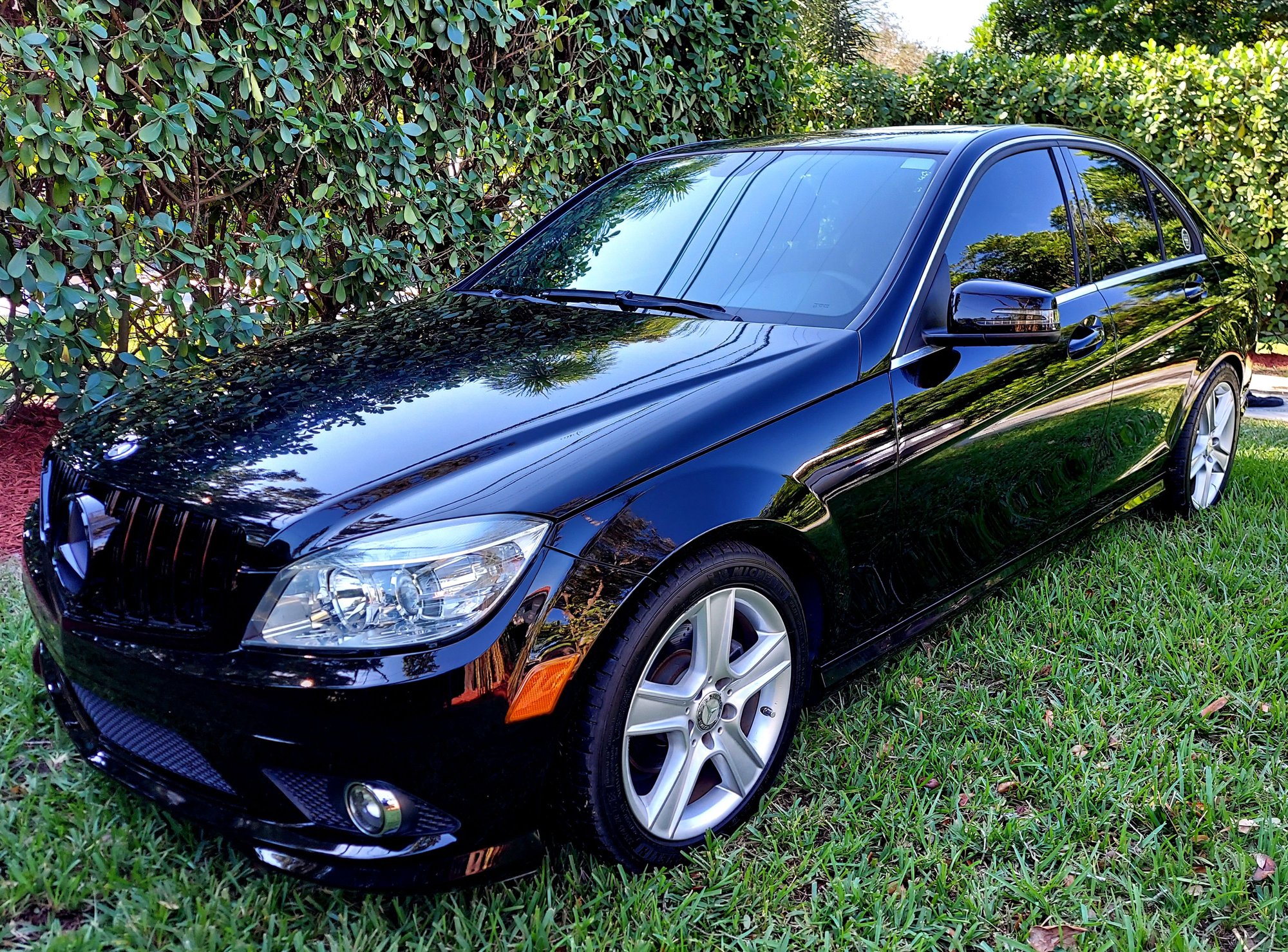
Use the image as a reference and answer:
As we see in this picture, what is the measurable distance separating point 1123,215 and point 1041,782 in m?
2.31

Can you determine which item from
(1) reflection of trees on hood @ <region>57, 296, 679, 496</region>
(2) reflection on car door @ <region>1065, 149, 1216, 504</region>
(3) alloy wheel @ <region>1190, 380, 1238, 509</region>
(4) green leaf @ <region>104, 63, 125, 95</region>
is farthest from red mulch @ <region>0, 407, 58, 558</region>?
(3) alloy wheel @ <region>1190, 380, 1238, 509</region>

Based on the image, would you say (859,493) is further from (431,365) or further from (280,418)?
(280,418)

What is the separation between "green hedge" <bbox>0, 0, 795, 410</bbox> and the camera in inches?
150

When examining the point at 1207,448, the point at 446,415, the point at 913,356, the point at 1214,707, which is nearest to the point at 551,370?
the point at 446,415

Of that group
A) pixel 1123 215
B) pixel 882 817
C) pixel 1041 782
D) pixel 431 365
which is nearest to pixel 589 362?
pixel 431 365

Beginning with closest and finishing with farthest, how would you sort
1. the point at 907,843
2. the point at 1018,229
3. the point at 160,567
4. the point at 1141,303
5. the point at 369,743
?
the point at 369,743, the point at 160,567, the point at 907,843, the point at 1018,229, the point at 1141,303

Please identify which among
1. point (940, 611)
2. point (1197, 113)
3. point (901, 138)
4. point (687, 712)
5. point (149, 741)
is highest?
point (901, 138)

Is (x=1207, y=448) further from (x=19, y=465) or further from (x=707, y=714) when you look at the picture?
(x=19, y=465)

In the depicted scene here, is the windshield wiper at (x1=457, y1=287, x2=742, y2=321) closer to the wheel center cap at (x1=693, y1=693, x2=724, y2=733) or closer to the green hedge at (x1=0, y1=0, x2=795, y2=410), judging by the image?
the wheel center cap at (x1=693, y1=693, x2=724, y2=733)

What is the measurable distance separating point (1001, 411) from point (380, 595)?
1895mm

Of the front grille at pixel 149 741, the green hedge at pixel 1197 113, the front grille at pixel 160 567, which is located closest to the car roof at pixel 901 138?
the front grille at pixel 160 567

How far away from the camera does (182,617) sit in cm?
191

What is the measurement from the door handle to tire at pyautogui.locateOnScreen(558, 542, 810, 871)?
4.77ft

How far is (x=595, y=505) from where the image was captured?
1980 millimetres
